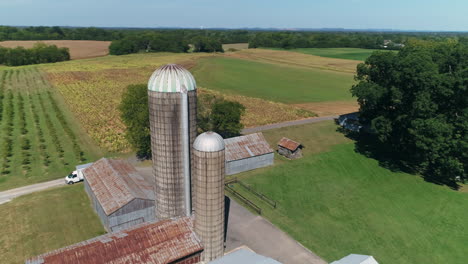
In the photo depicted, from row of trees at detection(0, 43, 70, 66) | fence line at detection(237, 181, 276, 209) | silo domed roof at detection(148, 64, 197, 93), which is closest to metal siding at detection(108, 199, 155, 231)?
Answer: silo domed roof at detection(148, 64, 197, 93)

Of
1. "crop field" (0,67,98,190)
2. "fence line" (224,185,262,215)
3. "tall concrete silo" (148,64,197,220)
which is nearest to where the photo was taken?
"tall concrete silo" (148,64,197,220)

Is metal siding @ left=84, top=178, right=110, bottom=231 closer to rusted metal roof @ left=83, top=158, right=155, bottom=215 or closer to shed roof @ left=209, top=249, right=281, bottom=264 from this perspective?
rusted metal roof @ left=83, top=158, right=155, bottom=215

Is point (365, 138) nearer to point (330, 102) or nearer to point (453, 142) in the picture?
point (453, 142)

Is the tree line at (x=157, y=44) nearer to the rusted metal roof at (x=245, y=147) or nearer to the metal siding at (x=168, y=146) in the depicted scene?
the rusted metal roof at (x=245, y=147)

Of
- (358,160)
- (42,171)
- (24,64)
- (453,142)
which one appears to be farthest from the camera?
(24,64)

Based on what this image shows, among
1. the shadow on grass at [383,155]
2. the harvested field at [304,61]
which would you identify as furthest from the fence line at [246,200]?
the harvested field at [304,61]

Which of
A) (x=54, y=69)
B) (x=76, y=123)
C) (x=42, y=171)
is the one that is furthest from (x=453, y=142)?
(x=54, y=69)
